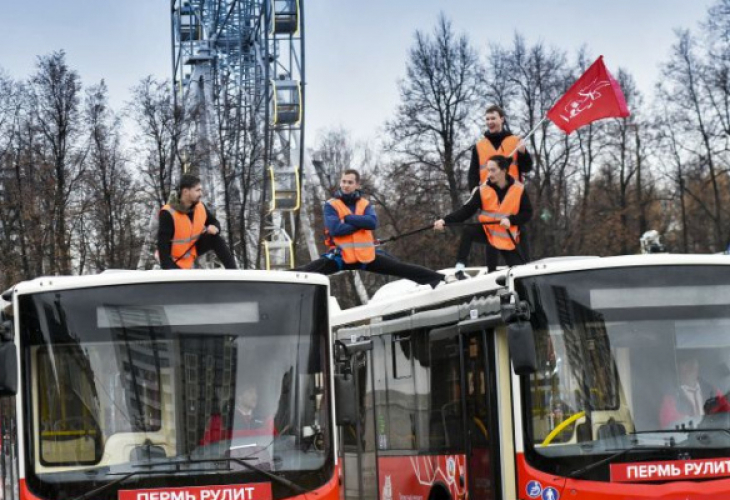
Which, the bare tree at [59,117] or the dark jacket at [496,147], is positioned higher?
the bare tree at [59,117]

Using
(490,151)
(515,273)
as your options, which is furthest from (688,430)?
(490,151)

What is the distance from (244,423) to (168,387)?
59cm

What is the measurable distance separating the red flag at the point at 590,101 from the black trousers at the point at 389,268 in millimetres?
3496

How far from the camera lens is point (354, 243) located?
51.1 ft

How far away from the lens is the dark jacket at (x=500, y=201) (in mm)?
15603

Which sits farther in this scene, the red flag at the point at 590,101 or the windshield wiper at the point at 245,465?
the red flag at the point at 590,101

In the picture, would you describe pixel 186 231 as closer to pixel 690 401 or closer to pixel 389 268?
pixel 389 268

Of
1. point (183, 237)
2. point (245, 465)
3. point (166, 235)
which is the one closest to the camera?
point (245, 465)

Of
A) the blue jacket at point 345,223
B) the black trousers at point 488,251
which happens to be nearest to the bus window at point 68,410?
Answer: the blue jacket at point 345,223

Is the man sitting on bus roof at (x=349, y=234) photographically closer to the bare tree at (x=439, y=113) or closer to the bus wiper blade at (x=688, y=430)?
the bus wiper blade at (x=688, y=430)

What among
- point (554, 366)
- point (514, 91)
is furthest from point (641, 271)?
point (514, 91)

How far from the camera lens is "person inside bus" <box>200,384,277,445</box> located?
11.4 metres

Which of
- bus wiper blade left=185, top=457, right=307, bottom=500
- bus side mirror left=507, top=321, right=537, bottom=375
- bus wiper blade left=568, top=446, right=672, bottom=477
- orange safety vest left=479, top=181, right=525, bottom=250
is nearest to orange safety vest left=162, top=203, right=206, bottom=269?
orange safety vest left=479, top=181, right=525, bottom=250

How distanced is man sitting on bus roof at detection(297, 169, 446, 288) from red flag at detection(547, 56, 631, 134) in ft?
11.2
